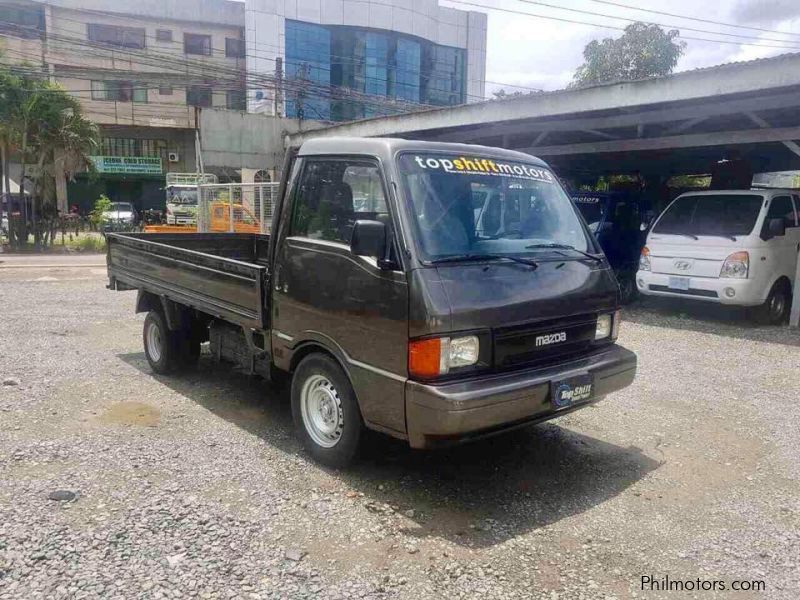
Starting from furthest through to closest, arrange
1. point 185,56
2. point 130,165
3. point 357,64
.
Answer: point 130,165
point 357,64
point 185,56

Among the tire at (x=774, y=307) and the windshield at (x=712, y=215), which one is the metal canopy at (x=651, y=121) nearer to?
the windshield at (x=712, y=215)

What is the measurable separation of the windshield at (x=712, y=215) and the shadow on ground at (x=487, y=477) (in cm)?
587

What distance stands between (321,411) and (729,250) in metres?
7.10

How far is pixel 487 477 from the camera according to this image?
429 centimetres

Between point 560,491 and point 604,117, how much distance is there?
939cm

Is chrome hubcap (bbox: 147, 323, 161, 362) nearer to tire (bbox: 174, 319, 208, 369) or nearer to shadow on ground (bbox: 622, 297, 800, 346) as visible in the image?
tire (bbox: 174, 319, 208, 369)

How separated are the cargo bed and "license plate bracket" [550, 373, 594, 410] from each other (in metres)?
2.11

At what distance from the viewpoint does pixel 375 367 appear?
148 inches

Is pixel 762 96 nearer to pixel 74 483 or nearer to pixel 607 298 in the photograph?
pixel 607 298

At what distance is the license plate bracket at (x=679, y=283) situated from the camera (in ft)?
31.1

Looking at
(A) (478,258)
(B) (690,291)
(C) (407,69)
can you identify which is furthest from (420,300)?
(C) (407,69)

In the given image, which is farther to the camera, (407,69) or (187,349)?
(407,69)

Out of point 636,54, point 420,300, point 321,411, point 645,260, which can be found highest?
point 636,54

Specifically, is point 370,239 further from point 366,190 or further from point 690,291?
point 690,291
